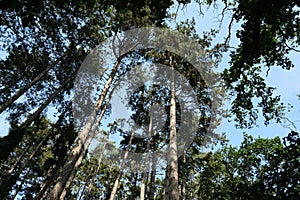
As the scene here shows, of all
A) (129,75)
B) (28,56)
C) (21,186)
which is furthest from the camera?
(21,186)

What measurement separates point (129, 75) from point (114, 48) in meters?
2.84

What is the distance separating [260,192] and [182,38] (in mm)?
11901

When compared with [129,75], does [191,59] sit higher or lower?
lower

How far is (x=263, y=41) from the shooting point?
6.99 m

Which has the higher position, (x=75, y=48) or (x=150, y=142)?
(x=75, y=48)

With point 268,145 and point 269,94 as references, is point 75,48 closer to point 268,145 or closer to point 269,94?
point 269,94

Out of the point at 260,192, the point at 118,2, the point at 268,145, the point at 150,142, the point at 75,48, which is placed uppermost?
the point at 75,48

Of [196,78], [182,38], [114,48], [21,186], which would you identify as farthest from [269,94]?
[21,186]

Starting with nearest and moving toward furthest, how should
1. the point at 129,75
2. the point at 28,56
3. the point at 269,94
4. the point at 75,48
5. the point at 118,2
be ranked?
the point at 118,2
the point at 269,94
the point at 28,56
the point at 75,48
the point at 129,75

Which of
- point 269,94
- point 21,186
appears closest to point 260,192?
point 269,94

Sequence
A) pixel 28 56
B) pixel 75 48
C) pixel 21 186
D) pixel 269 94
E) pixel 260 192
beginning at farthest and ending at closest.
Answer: pixel 21 186 < pixel 75 48 < pixel 28 56 < pixel 269 94 < pixel 260 192

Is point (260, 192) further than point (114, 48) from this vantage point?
No

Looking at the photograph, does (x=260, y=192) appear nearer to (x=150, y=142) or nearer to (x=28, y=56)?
(x=150, y=142)

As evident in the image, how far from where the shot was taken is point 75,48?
1534 cm
